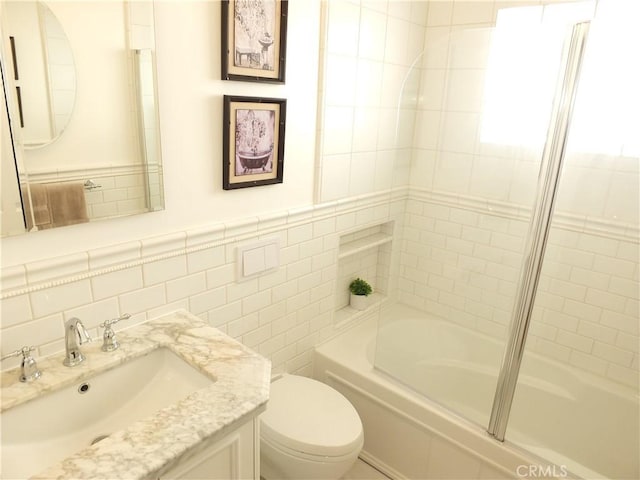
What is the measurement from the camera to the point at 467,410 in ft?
6.35

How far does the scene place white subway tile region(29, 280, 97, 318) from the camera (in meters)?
1.20

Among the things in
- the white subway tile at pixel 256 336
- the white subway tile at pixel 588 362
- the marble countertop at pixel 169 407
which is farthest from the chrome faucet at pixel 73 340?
the white subway tile at pixel 588 362

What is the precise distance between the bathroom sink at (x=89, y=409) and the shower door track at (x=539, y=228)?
4.12 ft

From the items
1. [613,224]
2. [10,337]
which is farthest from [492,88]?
[10,337]

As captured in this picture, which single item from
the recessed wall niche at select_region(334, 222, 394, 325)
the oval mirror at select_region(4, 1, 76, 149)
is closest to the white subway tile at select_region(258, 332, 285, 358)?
the recessed wall niche at select_region(334, 222, 394, 325)

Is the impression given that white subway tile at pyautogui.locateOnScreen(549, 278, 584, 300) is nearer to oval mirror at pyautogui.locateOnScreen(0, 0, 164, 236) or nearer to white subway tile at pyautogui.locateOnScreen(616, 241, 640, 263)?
white subway tile at pyautogui.locateOnScreen(616, 241, 640, 263)

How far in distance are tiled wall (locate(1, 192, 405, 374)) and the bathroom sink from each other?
17cm

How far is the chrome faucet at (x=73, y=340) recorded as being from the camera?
3.85 feet

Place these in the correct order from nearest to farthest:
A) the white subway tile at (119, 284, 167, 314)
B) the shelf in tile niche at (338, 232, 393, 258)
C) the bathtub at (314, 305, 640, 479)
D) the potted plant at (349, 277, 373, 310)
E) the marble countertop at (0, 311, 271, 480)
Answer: the marble countertop at (0, 311, 271, 480) → the white subway tile at (119, 284, 167, 314) → the bathtub at (314, 305, 640, 479) → the shelf in tile niche at (338, 232, 393, 258) → the potted plant at (349, 277, 373, 310)

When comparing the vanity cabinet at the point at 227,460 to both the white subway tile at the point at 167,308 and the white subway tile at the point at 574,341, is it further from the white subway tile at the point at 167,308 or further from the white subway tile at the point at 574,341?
the white subway tile at the point at 574,341

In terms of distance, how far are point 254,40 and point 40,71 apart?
0.70 m

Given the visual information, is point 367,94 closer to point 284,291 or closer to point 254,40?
point 254,40

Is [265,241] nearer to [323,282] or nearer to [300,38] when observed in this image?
[323,282]

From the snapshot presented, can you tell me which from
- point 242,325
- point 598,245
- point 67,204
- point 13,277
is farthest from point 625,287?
point 13,277
